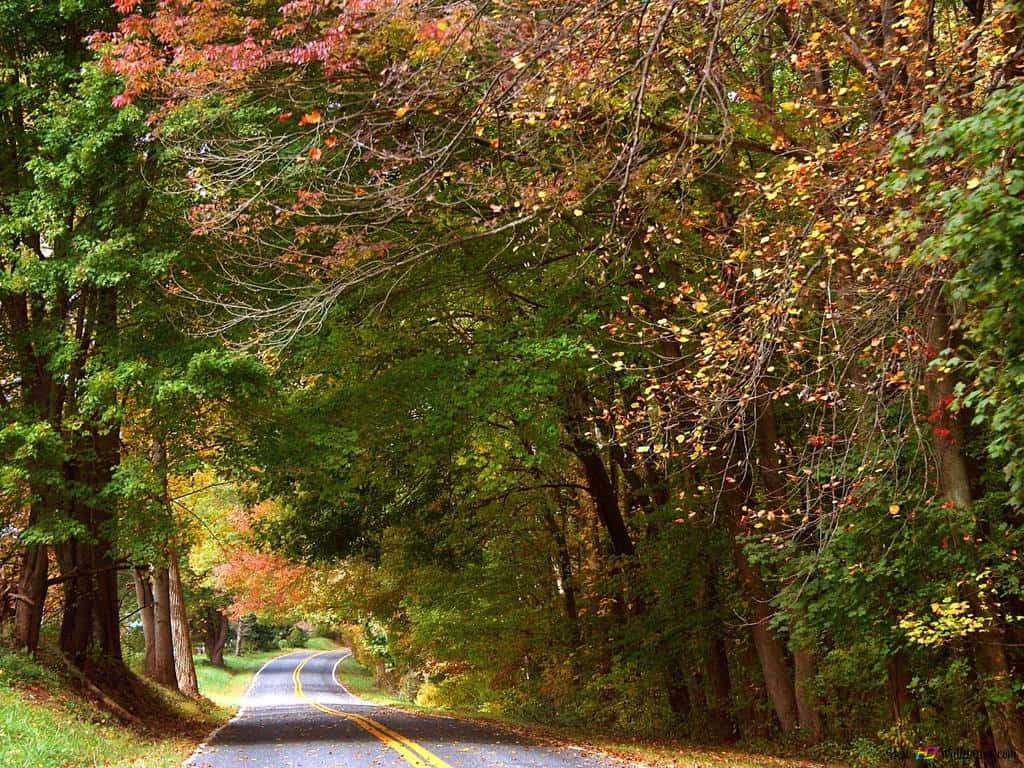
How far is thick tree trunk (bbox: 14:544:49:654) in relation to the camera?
50.0ft

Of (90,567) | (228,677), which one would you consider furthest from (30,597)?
(228,677)

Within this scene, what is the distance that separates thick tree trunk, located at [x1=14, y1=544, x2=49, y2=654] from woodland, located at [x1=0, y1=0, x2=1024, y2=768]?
0.05 m

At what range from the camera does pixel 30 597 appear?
1532cm

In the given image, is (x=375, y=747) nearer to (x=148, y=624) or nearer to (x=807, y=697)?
(x=807, y=697)

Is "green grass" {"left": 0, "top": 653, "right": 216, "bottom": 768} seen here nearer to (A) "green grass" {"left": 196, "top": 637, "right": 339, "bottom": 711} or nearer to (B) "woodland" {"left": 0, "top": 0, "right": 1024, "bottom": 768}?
(B) "woodland" {"left": 0, "top": 0, "right": 1024, "bottom": 768}

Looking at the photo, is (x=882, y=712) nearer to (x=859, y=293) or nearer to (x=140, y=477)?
(x=859, y=293)

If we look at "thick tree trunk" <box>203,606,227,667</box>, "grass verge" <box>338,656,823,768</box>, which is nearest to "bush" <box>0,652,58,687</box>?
"grass verge" <box>338,656,823,768</box>

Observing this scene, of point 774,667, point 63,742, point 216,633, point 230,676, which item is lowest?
point 230,676

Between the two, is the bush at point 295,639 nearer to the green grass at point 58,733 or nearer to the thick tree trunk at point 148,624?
the thick tree trunk at point 148,624

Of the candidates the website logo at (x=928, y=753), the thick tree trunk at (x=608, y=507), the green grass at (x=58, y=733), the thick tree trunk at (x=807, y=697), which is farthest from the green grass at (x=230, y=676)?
the website logo at (x=928, y=753)

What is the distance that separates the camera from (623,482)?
2542cm

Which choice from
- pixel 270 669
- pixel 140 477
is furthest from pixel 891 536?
pixel 270 669

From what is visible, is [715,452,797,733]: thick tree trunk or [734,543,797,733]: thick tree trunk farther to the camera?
[734,543,797,733]: thick tree trunk

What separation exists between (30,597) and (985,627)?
43.0ft
